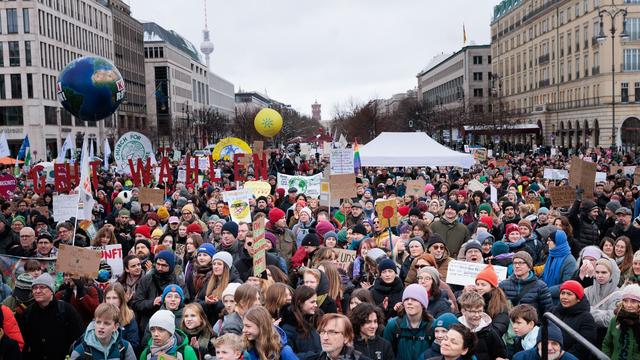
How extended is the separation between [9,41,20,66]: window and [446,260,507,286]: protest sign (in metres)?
69.8

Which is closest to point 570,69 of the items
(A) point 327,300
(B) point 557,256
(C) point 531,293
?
(B) point 557,256

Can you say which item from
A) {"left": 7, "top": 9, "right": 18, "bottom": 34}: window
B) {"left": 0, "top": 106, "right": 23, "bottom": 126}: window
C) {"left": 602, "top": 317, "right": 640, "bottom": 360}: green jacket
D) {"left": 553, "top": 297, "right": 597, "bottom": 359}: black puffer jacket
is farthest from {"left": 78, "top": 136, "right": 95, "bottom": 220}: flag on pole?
{"left": 7, "top": 9, "right": 18, "bottom": 34}: window

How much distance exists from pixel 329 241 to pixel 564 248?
3.01 metres

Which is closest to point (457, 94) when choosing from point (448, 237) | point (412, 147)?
point (412, 147)

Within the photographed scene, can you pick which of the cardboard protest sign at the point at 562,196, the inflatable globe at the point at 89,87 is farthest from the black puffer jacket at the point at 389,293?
the inflatable globe at the point at 89,87

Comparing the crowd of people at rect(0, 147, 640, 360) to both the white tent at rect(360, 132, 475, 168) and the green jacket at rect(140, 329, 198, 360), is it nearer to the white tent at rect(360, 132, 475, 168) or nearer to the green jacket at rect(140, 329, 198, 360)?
the green jacket at rect(140, 329, 198, 360)

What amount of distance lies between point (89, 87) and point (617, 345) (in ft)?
47.8

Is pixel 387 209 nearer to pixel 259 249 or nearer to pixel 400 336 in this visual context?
pixel 259 249

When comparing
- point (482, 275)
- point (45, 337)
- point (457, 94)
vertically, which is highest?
point (457, 94)

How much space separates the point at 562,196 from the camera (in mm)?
14672

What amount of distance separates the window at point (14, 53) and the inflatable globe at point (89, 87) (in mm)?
57093

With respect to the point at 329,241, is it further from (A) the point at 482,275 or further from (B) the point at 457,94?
(B) the point at 457,94

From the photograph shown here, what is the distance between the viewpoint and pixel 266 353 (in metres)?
5.72

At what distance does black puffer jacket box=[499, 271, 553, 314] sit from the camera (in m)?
7.50
